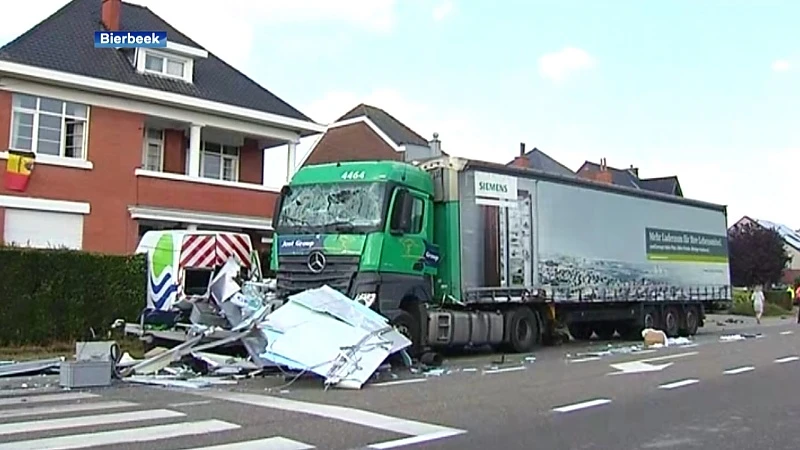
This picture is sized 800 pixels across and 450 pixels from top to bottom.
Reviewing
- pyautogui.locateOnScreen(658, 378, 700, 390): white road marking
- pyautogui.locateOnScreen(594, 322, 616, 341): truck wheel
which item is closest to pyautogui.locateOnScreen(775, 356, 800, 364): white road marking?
pyautogui.locateOnScreen(658, 378, 700, 390): white road marking

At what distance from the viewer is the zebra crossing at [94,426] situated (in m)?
7.81

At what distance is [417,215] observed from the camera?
53.4ft

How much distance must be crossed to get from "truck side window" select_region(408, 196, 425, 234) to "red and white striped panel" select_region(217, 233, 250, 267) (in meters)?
4.88

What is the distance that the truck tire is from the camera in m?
25.2

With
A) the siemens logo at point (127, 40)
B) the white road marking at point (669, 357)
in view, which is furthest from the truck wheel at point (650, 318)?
the siemens logo at point (127, 40)

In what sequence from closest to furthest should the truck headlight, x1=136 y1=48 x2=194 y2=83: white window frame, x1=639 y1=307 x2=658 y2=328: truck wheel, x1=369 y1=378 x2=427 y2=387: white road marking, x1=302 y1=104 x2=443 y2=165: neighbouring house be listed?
x1=369 y1=378 x2=427 y2=387: white road marking → the truck headlight → x1=639 y1=307 x2=658 y2=328: truck wheel → x1=136 y1=48 x2=194 y2=83: white window frame → x1=302 y1=104 x2=443 y2=165: neighbouring house

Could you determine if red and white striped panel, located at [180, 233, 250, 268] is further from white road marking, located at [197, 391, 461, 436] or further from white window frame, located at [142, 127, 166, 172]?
white road marking, located at [197, 391, 461, 436]

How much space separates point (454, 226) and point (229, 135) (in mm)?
13153

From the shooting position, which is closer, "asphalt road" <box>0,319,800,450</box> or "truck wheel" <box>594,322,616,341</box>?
"asphalt road" <box>0,319,800,450</box>

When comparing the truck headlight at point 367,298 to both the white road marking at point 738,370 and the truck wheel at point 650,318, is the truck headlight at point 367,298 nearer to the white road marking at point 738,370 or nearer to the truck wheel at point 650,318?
the white road marking at point 738,370

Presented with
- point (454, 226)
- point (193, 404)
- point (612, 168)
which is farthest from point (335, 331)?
point (612, 168)

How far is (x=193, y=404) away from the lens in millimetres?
10391

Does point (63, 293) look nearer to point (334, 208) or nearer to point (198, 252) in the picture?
point (198, 252)

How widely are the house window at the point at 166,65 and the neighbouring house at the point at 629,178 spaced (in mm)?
44925
